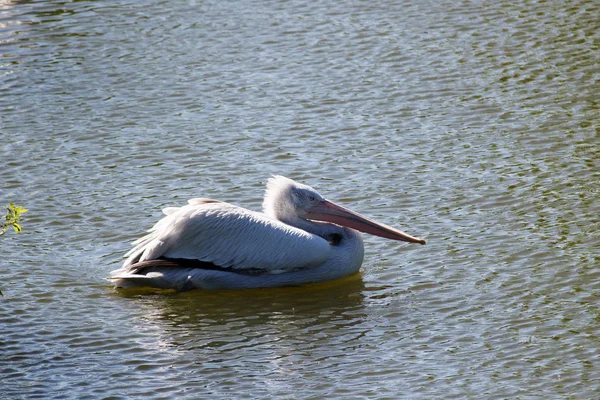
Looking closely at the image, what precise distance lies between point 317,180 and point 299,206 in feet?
3.61

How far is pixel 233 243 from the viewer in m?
6.48

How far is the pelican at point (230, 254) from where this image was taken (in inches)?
255

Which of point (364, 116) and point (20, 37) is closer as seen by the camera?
point (364, 116)

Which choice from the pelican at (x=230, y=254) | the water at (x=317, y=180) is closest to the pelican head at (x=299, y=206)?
the pelican at (x=230, y=254)

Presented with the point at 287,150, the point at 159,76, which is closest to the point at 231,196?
the point at 287,150

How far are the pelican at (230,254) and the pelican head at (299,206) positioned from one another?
0.21 metres

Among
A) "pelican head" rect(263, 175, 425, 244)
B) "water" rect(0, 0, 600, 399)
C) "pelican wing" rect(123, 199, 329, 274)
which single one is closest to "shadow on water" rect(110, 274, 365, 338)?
"water" rect(0, 0, 600, 399)

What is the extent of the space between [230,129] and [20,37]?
12.8 ft

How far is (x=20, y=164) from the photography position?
8430 mm

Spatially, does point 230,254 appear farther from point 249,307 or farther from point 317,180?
point 317,180

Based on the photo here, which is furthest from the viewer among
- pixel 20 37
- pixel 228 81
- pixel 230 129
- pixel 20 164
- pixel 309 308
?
pixel 20 37

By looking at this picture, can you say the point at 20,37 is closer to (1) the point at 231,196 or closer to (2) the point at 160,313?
(1) the point at 231,196

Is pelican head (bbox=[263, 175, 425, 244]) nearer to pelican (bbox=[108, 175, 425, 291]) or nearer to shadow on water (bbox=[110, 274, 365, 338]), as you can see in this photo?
pelican (bbox=[108, 175, 425, 291])

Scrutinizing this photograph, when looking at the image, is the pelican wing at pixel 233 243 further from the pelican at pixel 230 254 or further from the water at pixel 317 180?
the water at pixel 317 180
